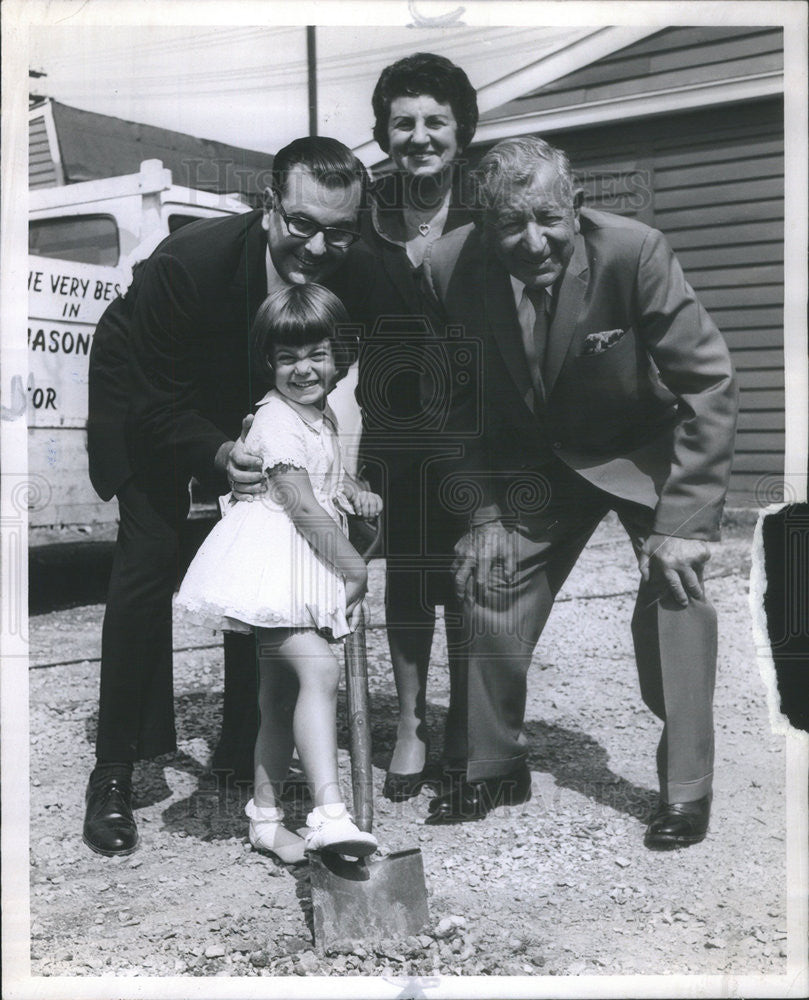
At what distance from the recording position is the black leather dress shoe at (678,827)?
296 cm

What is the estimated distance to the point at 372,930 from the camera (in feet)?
8.52

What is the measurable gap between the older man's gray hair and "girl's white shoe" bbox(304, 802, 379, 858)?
63.1 inches

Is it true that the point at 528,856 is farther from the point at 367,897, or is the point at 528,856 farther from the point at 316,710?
the point at 316,710

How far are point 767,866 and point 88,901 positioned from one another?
5.88 feet

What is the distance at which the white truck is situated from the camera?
3197 millimetres

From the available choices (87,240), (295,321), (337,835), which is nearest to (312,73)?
(295,321)

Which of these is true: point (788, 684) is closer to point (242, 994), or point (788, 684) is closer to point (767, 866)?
point (767, 866)

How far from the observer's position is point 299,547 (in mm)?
2656

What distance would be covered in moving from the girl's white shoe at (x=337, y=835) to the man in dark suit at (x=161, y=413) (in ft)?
2.29

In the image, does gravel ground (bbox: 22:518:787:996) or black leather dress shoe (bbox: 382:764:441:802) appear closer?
gravel ground (bbox: 22:518:787:996)

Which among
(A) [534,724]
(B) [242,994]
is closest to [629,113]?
(A) [534,724]

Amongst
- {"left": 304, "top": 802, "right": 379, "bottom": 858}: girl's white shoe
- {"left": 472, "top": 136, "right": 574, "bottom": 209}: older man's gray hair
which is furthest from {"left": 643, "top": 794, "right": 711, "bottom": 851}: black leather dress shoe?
{"left": 472, "top": 136, "right": 574, "bottom": 209}: older man's gray hair

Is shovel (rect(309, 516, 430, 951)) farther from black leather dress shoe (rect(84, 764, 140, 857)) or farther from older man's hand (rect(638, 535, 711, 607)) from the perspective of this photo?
older man's hand (rect(638, 535, 711, 607))

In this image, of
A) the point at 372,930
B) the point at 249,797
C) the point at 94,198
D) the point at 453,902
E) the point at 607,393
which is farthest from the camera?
the point at 94,198
